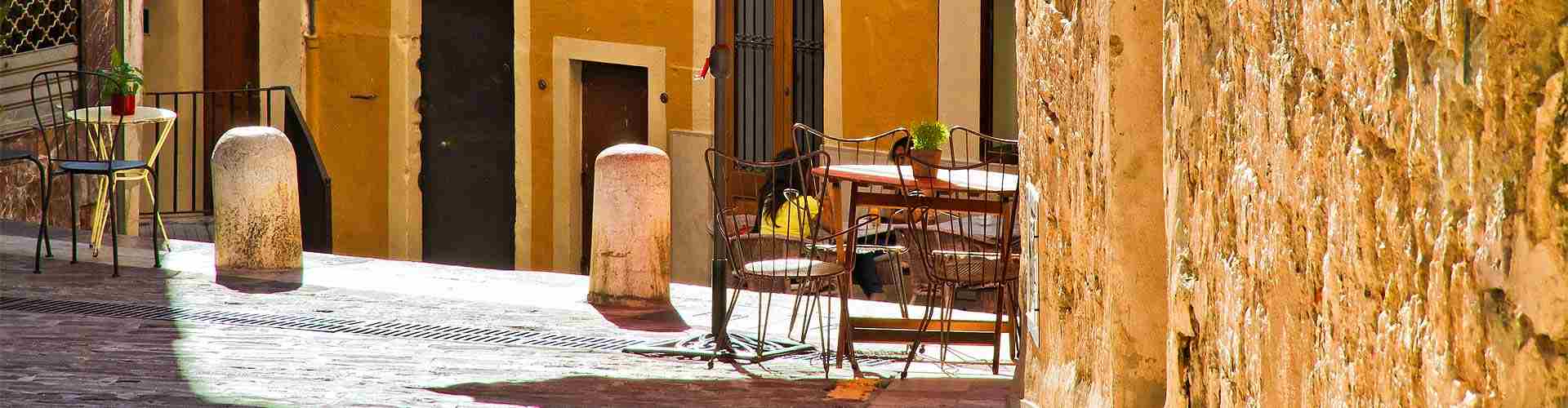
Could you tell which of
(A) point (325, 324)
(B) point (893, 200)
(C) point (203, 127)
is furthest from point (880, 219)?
(C) point (203, 127)

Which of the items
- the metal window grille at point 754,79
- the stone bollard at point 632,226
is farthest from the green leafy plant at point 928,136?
the metal window grille at point 754,79

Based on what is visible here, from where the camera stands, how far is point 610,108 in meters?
17.1

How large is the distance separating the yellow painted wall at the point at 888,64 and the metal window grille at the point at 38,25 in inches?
259

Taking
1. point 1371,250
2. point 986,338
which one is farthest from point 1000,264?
point 1371,250

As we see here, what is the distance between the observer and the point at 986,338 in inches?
289

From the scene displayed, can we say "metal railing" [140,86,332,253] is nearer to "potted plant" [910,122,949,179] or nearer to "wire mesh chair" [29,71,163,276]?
"wire mesh chair" [29,71,163,276]

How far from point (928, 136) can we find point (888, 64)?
30.2 feet

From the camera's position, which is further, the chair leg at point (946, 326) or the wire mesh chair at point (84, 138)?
the wire mesh chair at point (84, 138)

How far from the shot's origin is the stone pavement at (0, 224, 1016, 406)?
657 cm

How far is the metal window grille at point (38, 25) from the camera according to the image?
42.1 feet

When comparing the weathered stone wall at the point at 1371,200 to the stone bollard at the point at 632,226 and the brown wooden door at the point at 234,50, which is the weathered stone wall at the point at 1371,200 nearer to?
the stone bollard at the point at 632,226

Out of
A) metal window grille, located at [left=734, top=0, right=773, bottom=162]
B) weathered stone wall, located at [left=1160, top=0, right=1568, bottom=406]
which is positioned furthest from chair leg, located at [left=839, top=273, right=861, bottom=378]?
metal window grille, located at [left=734, top=0, right=773, bottom=162]

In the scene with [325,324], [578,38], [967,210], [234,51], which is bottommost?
[325,324]

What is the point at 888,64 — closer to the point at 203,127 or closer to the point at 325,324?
the point at 203,127
